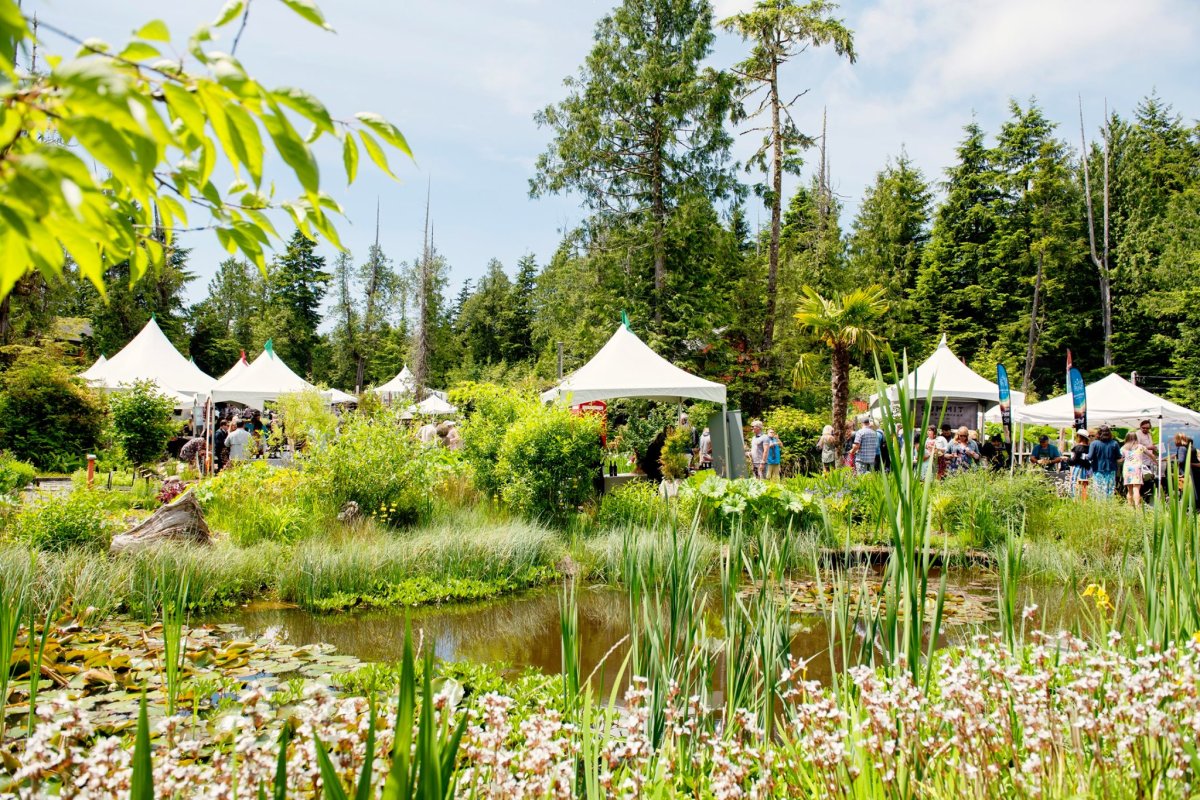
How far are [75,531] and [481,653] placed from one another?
12.4ft

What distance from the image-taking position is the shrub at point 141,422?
13.1 metres

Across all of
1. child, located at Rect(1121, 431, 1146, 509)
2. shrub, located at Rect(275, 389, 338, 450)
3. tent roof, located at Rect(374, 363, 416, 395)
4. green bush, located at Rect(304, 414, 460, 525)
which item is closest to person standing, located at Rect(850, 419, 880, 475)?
child, located at Rect(1121, 431, 1146, 509)

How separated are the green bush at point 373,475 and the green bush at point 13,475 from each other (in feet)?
14.0

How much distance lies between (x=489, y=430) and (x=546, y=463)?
1015mm

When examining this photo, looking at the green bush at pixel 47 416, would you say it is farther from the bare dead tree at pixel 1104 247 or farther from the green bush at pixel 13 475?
the bare dead tree at pixel 1104 247

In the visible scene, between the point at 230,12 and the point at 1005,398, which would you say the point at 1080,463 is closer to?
the point at 1005,398

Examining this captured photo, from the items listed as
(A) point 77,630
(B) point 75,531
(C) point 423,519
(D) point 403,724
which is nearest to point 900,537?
(D) point 403,724

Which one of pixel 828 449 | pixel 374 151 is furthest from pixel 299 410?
pixel 374 151

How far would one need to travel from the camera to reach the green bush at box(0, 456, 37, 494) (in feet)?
34.5

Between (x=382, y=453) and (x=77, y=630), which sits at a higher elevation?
(x=382, y=453)

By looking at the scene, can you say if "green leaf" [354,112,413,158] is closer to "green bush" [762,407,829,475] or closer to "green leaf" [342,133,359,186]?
"green leaf" [342,133,359,186]

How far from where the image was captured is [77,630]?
15.5 feet

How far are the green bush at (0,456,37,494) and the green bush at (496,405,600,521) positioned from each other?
20.8ft

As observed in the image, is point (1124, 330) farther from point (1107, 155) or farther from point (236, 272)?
point (236, 272)
